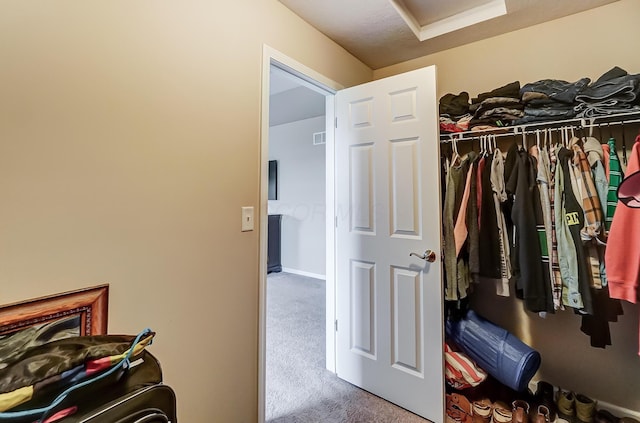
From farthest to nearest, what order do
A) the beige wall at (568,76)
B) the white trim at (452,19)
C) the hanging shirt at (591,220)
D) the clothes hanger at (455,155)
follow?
the clothes hanger at (455,155), the white trim at (452,19), the beige wall at (568,76), the hanging shirt at (591,220)

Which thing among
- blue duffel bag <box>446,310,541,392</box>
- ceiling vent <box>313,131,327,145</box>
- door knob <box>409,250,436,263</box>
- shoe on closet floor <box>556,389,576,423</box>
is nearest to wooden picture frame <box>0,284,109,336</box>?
door knob <box>409,250,436,263</box>

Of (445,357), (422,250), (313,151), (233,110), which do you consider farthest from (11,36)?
(313,151)

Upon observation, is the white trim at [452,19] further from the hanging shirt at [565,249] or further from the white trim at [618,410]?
the white trim at [618,410]

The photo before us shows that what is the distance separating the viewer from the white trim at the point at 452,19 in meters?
1.78

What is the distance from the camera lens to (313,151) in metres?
4.66

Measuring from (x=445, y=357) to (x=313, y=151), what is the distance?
3586 mm

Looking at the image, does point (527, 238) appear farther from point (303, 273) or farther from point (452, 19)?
point (303, 273)

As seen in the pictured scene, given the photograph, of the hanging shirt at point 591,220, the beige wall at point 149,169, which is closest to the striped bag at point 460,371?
the hanging shirt at point 591,220

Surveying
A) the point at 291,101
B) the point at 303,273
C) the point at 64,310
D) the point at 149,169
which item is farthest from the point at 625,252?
the point at 303,273

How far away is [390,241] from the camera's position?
182cm

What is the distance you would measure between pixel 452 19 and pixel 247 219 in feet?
6.18

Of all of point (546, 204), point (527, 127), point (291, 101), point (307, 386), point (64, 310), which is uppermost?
point (291, 101)

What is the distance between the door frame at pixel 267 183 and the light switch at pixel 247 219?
0.06 m

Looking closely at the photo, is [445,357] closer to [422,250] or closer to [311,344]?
[422,250]
